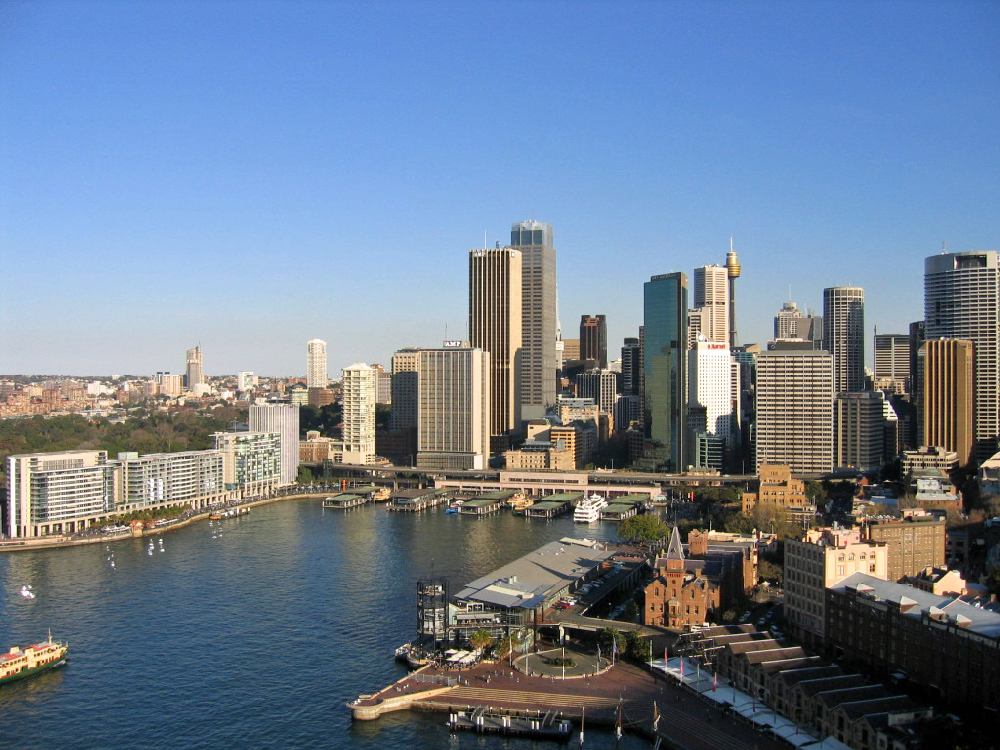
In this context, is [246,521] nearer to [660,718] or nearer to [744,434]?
[660,718]

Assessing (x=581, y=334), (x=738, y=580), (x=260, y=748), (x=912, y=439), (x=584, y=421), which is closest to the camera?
(x=260, y=748)

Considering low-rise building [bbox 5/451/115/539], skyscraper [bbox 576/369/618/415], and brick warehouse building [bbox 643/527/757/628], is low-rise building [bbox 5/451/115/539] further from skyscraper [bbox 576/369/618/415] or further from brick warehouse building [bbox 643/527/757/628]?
skyscraper [bbox 576/369/618/415]

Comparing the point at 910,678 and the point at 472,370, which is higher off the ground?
the point at 472,370

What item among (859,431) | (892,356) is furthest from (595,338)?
(859,431)

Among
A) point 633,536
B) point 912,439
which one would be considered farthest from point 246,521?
point 912,439

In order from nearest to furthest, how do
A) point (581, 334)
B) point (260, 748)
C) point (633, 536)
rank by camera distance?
point (260, 748)
point (633, 536)
point (581, 334)

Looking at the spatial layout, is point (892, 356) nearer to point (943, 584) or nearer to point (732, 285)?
point (732, 285)

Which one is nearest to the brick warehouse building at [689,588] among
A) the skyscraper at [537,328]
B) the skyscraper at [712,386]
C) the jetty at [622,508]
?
the jetty at [622,508]

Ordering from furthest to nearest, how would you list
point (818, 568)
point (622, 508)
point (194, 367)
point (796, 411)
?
point (194, 367), point (796, 411), point (622, 508), point (818, 568)
